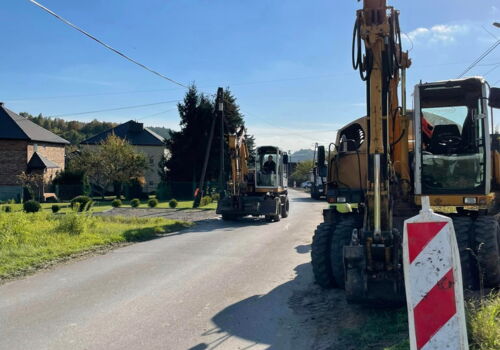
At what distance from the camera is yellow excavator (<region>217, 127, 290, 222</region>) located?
21.0m

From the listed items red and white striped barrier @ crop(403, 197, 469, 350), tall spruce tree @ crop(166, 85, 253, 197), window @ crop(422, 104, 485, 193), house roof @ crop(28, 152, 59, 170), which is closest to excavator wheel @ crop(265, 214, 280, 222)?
window @ crop(422, 104, 485, 193)

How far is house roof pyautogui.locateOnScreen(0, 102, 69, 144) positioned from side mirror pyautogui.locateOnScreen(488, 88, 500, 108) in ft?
144

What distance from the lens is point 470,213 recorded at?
771 cm

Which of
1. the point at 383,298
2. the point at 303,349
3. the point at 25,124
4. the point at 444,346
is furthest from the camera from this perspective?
the point at 25,124

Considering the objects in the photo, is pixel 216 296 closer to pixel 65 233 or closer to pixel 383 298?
pixel 383 298

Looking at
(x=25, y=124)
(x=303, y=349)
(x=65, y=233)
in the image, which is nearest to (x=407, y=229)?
(x=303, y=349)

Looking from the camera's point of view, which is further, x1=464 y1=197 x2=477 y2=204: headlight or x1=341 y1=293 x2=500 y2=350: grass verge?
x1=464 y1=197 x2=477 y2=204: headlight

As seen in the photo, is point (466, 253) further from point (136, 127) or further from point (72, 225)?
point (136, 127)

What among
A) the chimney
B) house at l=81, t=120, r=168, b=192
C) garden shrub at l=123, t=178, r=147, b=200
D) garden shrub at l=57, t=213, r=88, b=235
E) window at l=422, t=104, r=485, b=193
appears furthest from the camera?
the chimney

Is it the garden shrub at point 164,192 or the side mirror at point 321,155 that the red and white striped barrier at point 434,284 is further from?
the garden shrub at point 164,192

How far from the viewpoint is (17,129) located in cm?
4397

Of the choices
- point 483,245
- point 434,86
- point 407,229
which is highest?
point 434,86

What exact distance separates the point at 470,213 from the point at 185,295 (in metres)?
4.83

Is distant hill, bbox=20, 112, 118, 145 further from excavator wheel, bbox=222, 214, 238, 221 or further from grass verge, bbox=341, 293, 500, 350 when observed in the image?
grass verge, bbox=341, 293, 500, 350
